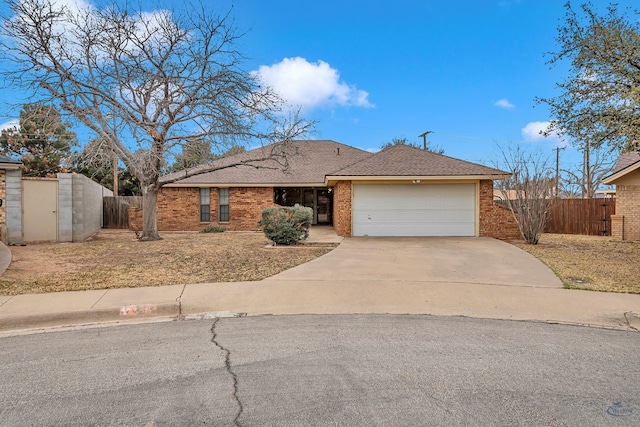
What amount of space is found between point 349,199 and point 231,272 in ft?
26.6

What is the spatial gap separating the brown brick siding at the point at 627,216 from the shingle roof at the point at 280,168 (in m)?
12.5

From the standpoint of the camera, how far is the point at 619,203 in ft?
55.2

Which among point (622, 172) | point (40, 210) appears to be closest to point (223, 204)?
point (40, 210)

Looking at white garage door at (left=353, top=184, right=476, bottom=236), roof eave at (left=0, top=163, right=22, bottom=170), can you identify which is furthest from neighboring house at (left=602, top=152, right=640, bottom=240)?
roof eave at (left=0, top=163, right=22, bottom=170)

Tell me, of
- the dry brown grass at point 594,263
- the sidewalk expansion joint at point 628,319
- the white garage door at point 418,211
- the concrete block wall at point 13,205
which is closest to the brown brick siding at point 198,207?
the white garage door at point 418,211

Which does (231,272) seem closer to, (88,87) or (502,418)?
(502,418)

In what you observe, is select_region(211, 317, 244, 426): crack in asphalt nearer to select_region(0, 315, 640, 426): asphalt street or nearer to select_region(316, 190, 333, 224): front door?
select_region(0, 315, 640, 426): asphalt street

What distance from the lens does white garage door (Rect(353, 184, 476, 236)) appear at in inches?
624

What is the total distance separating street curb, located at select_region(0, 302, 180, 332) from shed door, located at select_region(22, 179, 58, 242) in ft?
33.1

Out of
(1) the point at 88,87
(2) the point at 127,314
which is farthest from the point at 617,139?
(1) the point at 88,87

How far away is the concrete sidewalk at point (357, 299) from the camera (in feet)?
19.2

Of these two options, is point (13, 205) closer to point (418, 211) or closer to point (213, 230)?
point (213, 230)

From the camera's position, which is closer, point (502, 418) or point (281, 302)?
point (502, 418)

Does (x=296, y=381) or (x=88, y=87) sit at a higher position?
(x=88, y=87)
